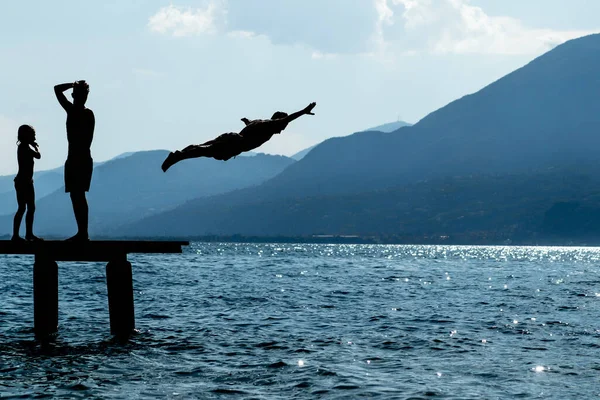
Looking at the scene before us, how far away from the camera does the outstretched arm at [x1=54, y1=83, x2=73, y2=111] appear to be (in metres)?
21.2

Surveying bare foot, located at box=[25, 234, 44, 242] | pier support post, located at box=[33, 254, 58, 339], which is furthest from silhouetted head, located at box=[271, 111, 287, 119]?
pier support post, located at box=[33, 254, 58, 339]

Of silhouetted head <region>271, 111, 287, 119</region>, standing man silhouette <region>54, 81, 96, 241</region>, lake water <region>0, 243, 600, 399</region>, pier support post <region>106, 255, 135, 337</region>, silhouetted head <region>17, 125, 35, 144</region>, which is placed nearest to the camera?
lake water <region>0, 243, 600, 399</region>

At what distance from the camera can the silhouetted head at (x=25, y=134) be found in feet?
75.3

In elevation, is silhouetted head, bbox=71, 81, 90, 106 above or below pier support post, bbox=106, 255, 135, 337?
above

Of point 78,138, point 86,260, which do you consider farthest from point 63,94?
point 86,260

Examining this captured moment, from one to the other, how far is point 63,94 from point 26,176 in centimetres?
294

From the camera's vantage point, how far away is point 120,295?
23.6m

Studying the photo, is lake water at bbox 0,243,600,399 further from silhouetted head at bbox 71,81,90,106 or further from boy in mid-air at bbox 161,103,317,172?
silhouetted head at bbox 71,81,90,106

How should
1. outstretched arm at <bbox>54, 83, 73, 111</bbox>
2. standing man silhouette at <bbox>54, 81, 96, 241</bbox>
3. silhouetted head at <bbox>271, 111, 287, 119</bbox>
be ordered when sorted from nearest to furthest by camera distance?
silhouetted head at <bbox>271, 111, 287, 119</bbox>, outstretched arm at <bbox>54, 83, 73, 111</bbox>, standing man silhouette at <bbox>54, 81, 96, 241</bbox>

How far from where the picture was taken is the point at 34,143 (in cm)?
2316

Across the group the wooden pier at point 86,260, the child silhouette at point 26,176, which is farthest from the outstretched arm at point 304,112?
the child silhouette at point 26,176

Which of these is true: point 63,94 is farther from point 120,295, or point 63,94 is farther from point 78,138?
point 120,295

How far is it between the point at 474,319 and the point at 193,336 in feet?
45.9

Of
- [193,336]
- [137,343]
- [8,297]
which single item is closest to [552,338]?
[193,336]
